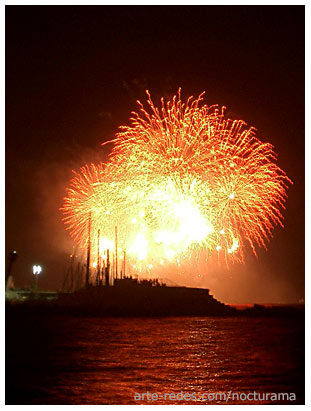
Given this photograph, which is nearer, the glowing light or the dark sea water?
the dark sea water

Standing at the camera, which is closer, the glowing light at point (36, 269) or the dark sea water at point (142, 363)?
the dark sea water at point (142, 363)

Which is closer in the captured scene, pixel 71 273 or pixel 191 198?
pixel 191 198

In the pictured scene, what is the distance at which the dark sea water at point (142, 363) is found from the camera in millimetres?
21109

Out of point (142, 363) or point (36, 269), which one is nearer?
point (142, 363)

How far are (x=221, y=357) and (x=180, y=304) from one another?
122 ft

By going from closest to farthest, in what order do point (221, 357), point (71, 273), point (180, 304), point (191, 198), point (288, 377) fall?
point (288, 377) → point (221, 357) → point (191, 198) → point (180, 304) → point (71, 273)

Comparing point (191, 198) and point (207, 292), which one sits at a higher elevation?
point (191, 198)

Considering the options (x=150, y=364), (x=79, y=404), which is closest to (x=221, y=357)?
(x=150, y=364)

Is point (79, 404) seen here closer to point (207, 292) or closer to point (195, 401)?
point (195, 401)

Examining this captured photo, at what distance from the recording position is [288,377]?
2403 cm

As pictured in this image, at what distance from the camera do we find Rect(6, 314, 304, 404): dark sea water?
69.3 feet

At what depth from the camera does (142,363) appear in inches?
1078
